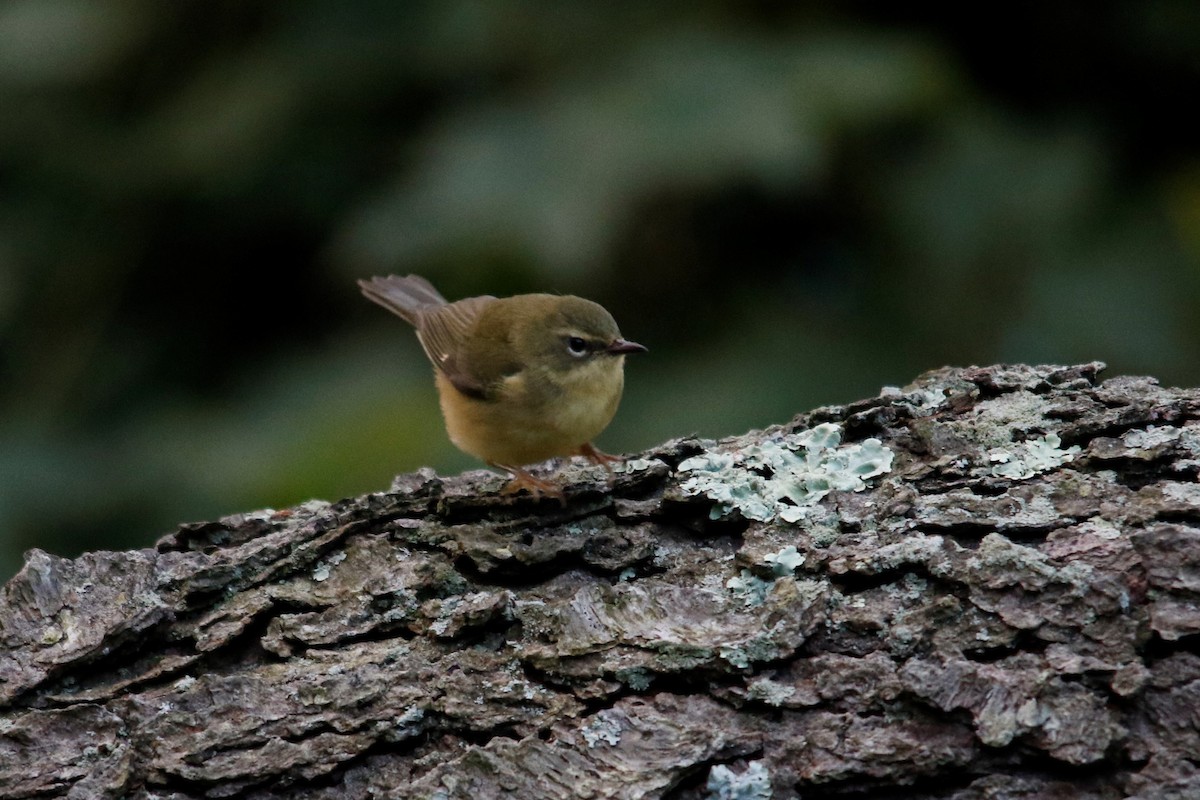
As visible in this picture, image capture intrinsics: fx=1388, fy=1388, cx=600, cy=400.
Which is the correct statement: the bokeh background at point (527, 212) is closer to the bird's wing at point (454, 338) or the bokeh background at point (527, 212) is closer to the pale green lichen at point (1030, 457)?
the bird's wing at point (454, 338)

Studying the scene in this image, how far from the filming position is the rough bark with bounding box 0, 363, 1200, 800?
2.51 m

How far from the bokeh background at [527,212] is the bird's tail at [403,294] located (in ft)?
0.70

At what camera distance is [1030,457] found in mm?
3088

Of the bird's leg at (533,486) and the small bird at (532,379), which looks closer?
the bird's leg at (533,486)

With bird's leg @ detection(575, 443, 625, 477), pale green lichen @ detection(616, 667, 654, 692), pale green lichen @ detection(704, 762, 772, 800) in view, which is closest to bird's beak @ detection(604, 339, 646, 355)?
bird's leg @ detection(575, 443, 625, 477)

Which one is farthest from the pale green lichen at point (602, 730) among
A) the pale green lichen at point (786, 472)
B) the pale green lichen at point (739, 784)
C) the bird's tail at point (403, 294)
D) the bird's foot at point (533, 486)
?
the bird's tail at point (403, 294)

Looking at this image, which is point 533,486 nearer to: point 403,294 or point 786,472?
point 786,472

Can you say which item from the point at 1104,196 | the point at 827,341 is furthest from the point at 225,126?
the point at 1104,196

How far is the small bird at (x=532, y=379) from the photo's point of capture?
4.22m

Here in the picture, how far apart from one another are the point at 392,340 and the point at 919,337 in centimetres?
258

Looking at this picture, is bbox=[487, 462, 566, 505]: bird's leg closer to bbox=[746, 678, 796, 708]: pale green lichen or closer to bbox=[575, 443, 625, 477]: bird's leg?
bbox=[575, 443, 625, 477]: bird's leg

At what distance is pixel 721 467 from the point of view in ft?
11.0

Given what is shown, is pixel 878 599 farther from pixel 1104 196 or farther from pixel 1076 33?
pixel 1076 33

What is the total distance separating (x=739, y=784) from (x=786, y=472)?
0.93 metres
